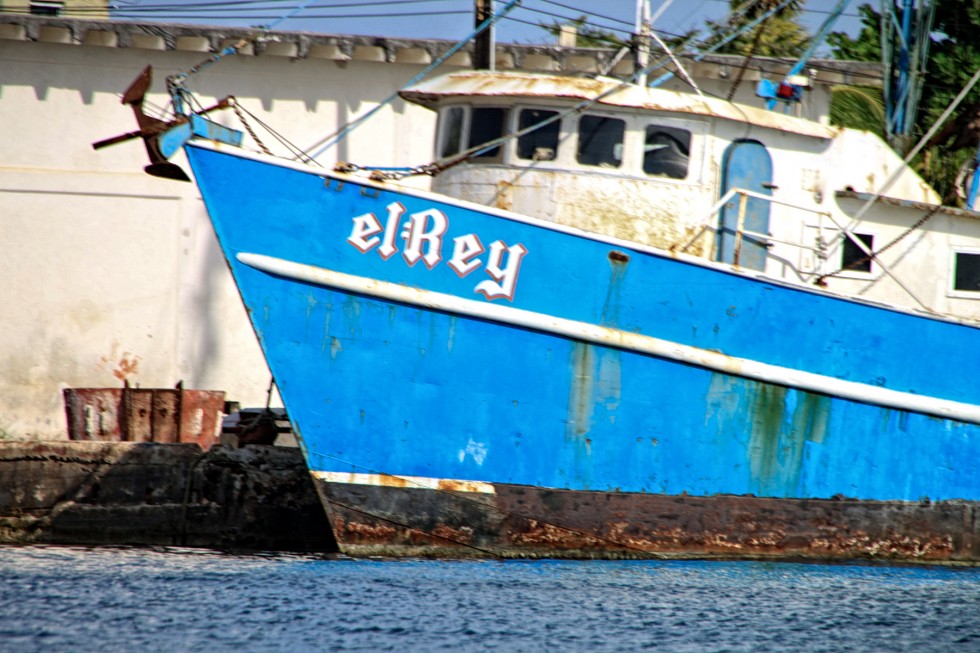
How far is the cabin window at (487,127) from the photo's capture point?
9.25 metres

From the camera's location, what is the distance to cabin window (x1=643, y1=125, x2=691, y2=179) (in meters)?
9.26

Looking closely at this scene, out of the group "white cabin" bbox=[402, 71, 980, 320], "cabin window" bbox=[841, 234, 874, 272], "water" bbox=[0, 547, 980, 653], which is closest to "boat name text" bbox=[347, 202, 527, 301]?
"white cabin" bbox=[402, 71, 980, 320]

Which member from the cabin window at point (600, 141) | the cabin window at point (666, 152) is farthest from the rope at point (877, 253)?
the cabin window at point (600, 141)

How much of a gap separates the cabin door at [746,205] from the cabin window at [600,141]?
891 millimetres

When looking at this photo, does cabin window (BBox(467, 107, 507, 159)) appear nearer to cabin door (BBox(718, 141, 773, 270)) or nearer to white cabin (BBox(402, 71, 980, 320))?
white cabin (BBox(402, 71, 980, 320))

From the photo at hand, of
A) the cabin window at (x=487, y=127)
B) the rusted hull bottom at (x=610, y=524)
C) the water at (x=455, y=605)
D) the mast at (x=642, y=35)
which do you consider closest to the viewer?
the water at (x=455, y=605)

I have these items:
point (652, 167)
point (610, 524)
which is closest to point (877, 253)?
point (652, 167)

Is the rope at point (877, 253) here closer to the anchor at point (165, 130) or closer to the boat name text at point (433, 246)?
the boat name text at point (433, 246)

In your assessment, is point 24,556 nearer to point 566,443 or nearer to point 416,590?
point 416,590

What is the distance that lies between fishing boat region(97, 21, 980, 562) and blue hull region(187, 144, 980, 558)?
0.02 meters

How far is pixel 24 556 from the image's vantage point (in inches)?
338

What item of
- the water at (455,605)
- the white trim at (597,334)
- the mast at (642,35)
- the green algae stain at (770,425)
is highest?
the mast at (642,35)

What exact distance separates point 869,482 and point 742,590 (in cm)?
178

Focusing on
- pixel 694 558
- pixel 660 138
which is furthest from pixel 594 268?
pixel 694 558
